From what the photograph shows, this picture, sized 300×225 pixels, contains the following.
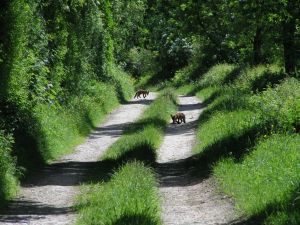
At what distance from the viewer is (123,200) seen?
11117mm

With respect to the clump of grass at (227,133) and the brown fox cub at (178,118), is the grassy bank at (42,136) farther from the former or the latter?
the clump of grass at (227,133)

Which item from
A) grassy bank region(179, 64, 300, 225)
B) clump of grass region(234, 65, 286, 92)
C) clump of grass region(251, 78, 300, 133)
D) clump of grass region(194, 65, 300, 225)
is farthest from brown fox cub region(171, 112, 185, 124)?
clump of grass region(251, 78, 300, 133)

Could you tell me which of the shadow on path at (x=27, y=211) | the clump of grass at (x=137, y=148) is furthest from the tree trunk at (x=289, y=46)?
the shadow on path at (x=27, y=211)

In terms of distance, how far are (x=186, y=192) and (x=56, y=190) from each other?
9.56ft

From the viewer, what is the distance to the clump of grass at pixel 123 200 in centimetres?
1005

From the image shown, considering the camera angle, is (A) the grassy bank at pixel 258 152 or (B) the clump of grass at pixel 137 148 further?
(B) the clump of grass at pixel 137 148

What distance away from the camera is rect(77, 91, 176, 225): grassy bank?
33.5 feet

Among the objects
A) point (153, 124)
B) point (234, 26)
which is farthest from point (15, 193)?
point (234, 26)

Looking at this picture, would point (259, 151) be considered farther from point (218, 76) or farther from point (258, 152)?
point (218, 76)

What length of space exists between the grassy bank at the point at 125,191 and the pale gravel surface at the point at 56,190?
0.41 metres

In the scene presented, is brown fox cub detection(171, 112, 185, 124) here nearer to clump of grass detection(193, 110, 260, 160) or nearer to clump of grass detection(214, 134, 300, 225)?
clump of grass detection(193, 110, 260, 160)

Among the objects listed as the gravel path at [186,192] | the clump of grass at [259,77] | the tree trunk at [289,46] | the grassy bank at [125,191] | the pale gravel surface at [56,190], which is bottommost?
the gravel path at [186,192]

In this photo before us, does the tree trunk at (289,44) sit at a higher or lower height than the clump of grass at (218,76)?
higher

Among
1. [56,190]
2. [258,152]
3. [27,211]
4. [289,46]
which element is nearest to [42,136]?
[56,190]
